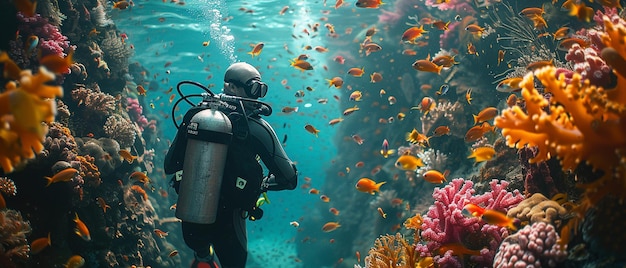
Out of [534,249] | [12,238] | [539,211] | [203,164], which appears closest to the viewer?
[534,249]

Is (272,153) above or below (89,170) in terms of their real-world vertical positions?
above

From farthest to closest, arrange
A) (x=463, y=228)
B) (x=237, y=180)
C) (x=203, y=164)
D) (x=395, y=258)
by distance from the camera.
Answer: (x=395, y=258)
(x=237, y=180)
(x=203, y=164)
(x=463, y=228)

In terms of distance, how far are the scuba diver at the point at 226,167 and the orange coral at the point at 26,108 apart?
184cm

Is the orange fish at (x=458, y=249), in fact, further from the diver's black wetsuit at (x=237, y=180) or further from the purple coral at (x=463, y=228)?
the diver's black wetsuit at (x=237, y=180)

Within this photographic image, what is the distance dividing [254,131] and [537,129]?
9.68ft

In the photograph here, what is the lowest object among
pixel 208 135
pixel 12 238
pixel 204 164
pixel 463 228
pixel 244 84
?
pixel 12 238

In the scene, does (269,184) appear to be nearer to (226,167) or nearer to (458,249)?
(226,167)

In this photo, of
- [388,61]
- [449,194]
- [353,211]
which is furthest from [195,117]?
[353,211]

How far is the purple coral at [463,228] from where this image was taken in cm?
368

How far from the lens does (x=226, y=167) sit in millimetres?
4324

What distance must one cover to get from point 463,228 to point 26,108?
395 cm

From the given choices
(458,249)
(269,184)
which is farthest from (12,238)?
(458,249)

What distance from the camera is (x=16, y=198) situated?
557 centimetres

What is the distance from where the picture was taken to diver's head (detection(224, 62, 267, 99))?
185 inches
